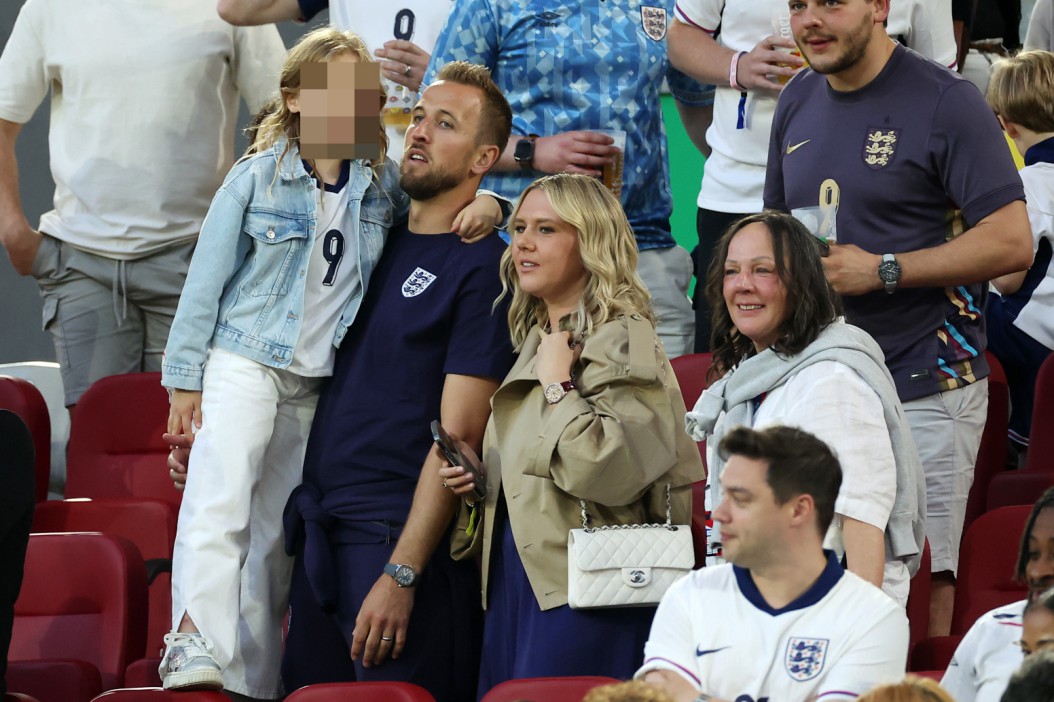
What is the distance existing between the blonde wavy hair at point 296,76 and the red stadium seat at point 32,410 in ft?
3.87

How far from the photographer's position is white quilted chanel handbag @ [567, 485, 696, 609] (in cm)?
321

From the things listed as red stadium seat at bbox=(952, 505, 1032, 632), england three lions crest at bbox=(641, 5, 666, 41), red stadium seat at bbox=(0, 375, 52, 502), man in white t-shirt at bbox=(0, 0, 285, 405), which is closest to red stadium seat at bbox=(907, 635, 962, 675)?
red stadium seat at bbox=(952, 505, 1032, 632)

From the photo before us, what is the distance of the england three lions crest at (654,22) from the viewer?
15.1 ft

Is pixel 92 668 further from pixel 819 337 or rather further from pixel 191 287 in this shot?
pixel 819 337

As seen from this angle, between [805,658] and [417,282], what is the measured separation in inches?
59.0

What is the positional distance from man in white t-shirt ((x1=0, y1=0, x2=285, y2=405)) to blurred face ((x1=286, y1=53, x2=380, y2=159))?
1404mm

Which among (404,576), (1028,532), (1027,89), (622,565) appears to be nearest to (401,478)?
(404,576)

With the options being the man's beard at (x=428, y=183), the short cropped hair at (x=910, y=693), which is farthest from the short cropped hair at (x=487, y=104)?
the short cropped hair at (x=910, y=693)

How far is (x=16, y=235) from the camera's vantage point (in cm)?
502

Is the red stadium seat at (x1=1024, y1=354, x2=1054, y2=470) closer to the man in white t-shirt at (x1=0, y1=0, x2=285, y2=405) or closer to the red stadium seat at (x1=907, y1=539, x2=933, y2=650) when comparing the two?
the red stadium seat at (x1=907, y1=539, x2=933, y2=650)

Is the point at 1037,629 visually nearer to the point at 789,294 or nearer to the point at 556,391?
the point at 789,294

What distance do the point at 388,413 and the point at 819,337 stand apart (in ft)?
3.49

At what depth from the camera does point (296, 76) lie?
3.73m

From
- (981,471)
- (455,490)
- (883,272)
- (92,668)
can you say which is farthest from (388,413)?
(981,471)
